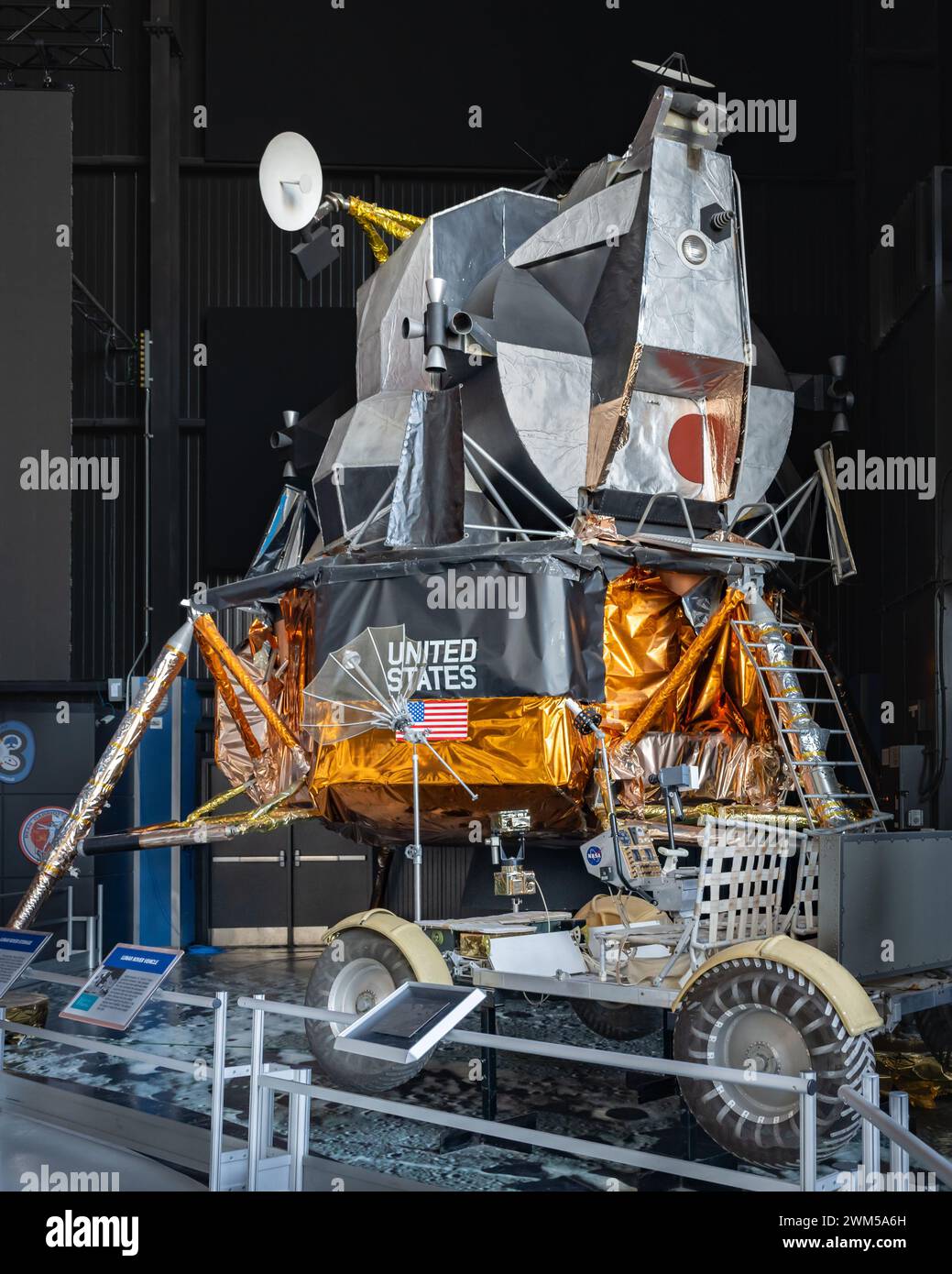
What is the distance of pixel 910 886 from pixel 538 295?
17.1ft

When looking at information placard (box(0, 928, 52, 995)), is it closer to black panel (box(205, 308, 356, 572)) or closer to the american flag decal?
the american flag decal

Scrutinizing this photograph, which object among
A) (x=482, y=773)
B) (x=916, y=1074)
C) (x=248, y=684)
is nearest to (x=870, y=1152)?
(x=916, y=1074)

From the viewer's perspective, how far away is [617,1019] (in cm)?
845

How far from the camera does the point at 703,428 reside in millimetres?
9781

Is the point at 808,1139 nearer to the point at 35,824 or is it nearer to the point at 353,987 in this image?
the point at 353,987

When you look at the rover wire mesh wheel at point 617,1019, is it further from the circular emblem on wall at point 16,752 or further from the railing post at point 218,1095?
the circular emblem on wall at point 16,752

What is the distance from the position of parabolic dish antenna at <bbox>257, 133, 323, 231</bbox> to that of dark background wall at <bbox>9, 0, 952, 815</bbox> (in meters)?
5.24

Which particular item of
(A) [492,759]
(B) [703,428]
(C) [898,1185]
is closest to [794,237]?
(B) [703,428]

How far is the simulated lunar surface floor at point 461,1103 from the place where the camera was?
604cm

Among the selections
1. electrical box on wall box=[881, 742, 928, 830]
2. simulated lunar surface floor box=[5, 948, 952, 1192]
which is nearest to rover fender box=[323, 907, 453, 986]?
simulated lunar surface floor box=[5, 948, 952, 1192]

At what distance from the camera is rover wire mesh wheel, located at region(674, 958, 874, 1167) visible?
5293mm

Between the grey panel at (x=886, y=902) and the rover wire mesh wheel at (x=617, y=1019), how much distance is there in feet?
7.53
